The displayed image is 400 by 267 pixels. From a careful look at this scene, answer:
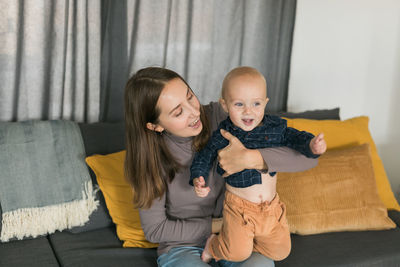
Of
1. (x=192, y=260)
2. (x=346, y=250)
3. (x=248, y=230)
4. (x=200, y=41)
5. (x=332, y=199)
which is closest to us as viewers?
(x=248, y=230)

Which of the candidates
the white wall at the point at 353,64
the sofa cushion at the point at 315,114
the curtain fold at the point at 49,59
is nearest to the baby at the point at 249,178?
the sofa cushion at the point at 315,114

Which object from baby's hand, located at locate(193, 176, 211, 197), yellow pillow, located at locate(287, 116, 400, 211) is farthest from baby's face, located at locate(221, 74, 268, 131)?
yellow pillow, located at locate(287, 116, 400, 211)

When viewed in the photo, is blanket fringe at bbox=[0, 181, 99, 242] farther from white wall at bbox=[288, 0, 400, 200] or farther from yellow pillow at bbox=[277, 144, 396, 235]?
white wall at bbox=[288, 0, 400, 200]

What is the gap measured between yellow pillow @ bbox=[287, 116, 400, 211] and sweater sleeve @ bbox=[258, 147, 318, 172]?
65 centimetres

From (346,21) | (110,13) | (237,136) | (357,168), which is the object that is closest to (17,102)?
(110,13)

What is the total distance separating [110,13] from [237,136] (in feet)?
3.86

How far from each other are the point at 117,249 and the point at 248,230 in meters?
0.62

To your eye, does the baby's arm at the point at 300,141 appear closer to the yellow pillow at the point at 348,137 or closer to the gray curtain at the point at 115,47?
the yellow pillow at the point at 348,137

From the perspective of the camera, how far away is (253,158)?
55.1 inches

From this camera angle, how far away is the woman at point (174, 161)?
4.75 ft

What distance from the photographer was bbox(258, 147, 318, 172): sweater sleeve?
4.64 feet

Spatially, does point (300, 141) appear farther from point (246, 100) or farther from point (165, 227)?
point (165, 227)

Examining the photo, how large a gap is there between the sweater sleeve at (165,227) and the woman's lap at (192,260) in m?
0.04

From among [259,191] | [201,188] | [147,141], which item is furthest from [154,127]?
[259,191]
